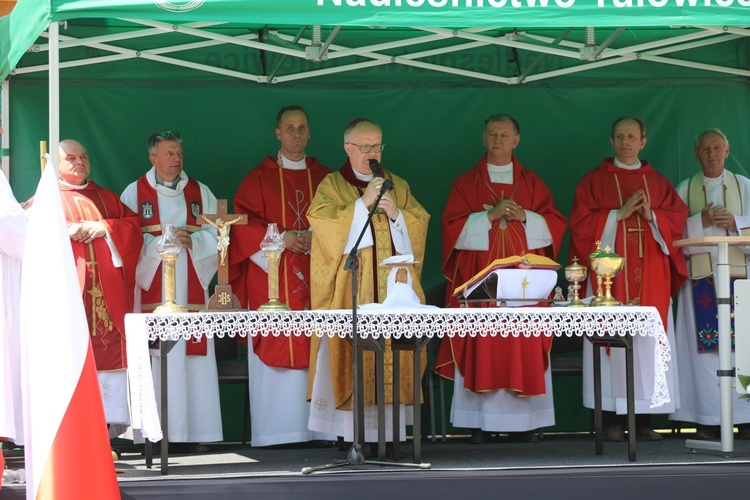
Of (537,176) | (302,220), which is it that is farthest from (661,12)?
(302,220)

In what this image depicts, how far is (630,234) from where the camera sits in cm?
877

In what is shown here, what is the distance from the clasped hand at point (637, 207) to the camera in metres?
8.51

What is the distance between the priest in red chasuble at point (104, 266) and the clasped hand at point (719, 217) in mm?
3998

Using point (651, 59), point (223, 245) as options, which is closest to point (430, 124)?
point (651, 59)

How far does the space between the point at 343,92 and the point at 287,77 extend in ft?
1.82

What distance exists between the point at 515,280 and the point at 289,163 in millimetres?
2562

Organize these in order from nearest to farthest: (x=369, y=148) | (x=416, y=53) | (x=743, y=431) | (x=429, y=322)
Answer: (x=429, y=322)
(x=369, y=148)
(x=743, y=431)
(x=416, y=53)

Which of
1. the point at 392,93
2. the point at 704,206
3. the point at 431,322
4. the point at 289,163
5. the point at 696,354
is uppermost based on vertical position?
the point at 392,93

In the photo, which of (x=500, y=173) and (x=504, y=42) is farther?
(x=500, y=173)

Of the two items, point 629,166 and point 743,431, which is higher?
point 629,166

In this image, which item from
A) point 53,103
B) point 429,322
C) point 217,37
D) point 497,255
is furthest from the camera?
point 497,255

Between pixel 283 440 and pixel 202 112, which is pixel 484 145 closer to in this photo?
pixel 202 112

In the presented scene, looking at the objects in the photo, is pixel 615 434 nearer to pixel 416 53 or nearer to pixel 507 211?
pixel 507 211

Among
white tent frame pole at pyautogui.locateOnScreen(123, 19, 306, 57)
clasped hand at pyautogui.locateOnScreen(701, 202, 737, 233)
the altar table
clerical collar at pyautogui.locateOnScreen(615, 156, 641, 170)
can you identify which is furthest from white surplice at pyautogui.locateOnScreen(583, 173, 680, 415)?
white tent frame pole at pyautogui.locateOnScreen(123, 19, 306, 57)
